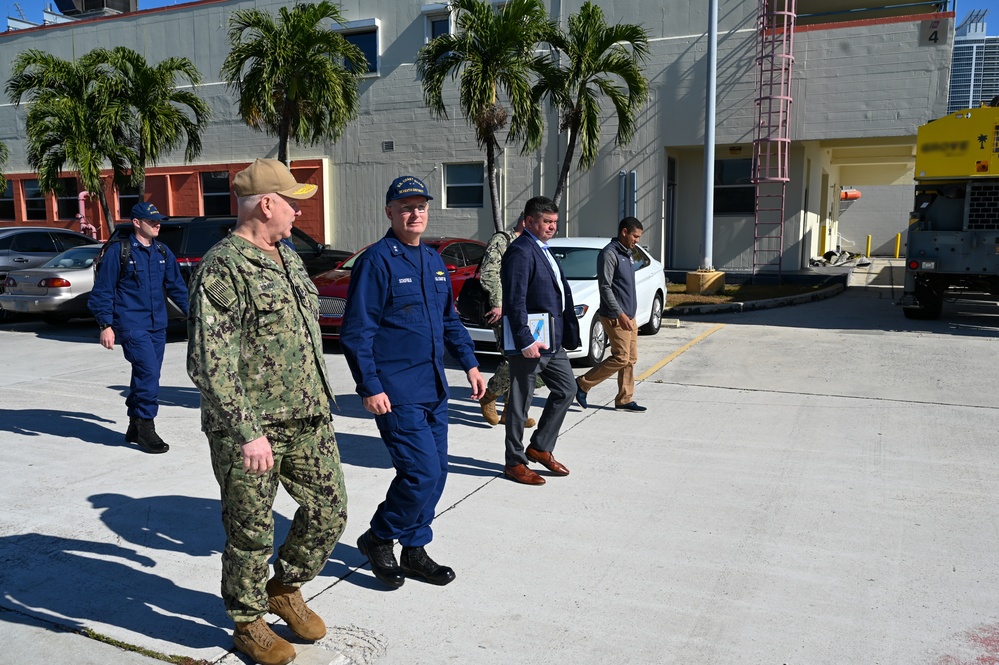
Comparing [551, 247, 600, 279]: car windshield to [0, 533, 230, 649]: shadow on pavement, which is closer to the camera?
[0, 533, 230, 649]: shadow on pavement

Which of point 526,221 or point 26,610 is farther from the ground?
point 526,221

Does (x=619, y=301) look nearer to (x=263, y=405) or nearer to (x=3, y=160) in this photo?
(x=263, y=405)

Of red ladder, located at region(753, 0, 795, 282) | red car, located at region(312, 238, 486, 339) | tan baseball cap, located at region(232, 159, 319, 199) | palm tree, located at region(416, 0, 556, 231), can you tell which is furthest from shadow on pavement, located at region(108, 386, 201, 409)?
red ladder, located at region(753, 0, 795, 282)

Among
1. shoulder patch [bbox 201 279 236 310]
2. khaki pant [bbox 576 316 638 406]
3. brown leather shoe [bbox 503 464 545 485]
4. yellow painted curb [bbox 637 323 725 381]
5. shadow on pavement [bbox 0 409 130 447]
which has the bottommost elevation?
yellow painted curb [bbox 637 323 725 381]

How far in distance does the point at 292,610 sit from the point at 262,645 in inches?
8.2

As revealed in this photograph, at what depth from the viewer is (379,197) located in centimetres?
2070

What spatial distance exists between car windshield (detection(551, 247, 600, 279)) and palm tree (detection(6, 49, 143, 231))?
33.8ft

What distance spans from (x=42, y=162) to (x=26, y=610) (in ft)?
55.3

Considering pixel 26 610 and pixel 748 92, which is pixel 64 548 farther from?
pixel 748 92

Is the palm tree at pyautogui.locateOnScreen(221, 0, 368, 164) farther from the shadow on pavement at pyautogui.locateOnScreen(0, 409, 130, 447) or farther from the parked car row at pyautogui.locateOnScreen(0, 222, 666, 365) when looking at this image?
the shadow on pavement at pyautogui.locateOnScreen(0, 409, 130, 447)

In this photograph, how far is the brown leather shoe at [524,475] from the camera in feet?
17.5

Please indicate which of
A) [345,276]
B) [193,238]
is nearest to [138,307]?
[345,276]

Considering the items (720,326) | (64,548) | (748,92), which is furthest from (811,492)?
(748,92)

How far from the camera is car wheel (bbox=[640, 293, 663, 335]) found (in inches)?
464
